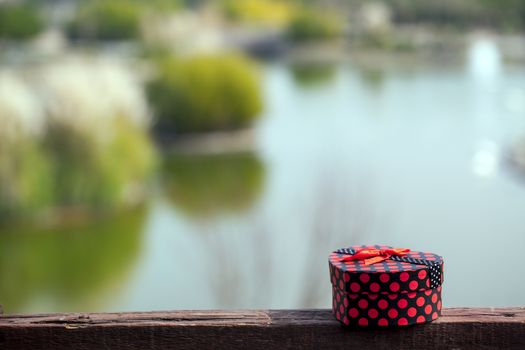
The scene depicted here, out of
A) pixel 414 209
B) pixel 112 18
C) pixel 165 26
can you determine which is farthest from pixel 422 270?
pixel 112 18

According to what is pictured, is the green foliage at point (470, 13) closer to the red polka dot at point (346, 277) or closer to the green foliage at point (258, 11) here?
the green foliage at point (258, 11)

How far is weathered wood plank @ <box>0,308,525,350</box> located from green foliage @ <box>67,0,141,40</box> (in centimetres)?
1491

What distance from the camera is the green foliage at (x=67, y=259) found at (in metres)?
5.77

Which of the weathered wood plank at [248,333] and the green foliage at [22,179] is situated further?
the green foliage at [22,179]

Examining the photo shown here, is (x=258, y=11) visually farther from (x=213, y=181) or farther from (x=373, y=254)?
(x=373, y=254)

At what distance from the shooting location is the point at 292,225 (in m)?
6.92

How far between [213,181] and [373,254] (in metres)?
7.79

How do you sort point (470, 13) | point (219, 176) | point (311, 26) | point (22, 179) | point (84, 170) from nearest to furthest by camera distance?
1. point (22, 179)
2. point (84, 170)
3. point (219, 176)
4. point (470, 13)
5. point (311, 26)

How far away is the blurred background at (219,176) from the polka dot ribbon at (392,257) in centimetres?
429

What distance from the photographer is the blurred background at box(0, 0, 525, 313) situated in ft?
19.0

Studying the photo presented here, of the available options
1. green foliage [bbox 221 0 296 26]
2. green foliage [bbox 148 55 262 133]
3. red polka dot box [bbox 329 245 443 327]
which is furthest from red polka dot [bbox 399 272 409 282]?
green foliage [bbox 221 0 296 26]

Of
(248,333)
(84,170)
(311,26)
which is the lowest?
(248,333)

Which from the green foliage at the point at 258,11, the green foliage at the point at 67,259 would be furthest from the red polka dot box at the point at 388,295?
the green foliage at the point at 258,11

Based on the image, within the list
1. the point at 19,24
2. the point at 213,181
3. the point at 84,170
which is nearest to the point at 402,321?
the point at 84,170
